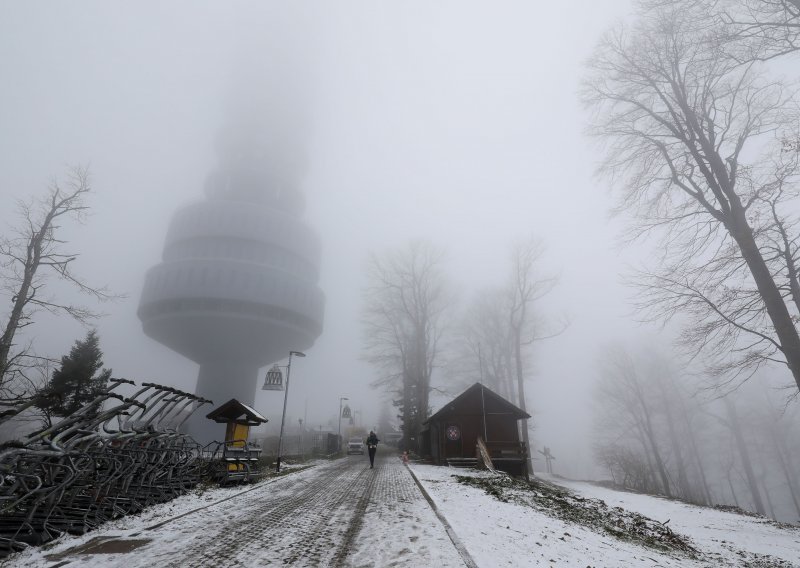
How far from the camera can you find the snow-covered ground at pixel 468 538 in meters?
4.02

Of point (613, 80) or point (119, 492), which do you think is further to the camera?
point (613, 80)

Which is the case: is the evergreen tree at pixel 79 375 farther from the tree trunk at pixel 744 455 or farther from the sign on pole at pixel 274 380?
the tree trunk at pixel 744 455

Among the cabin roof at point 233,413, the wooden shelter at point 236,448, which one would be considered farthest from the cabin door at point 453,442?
the cabin roof at point 233,413

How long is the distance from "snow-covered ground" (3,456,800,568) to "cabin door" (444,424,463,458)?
13.5 meters

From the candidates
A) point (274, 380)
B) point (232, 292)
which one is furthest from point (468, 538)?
point (232, 292)

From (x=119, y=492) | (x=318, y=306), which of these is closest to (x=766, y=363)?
(x=119, y=492)

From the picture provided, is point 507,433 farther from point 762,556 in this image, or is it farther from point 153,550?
point 153,550

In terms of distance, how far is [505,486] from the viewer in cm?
1105

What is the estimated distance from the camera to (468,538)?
4.74 metres

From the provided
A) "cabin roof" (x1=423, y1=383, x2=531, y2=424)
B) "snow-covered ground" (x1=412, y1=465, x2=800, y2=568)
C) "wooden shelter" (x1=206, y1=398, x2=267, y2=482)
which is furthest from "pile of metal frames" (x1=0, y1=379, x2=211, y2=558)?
"cabin roof" (x1=423, y1=383, x2=531, y2=424)

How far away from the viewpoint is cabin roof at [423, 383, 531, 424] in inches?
851

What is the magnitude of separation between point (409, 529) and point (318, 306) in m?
62.7

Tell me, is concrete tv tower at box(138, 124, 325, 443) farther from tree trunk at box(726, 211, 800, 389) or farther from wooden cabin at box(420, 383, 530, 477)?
tree trunk at box(726, 211, 800, 389)

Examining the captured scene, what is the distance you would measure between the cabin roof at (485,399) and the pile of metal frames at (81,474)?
635 inches
